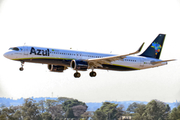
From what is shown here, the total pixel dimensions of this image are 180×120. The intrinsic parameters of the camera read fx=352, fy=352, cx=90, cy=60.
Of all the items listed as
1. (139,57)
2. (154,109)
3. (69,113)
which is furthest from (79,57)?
(69,113)

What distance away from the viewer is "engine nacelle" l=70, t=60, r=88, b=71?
5297 centimetres

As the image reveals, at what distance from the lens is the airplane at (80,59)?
167 ft

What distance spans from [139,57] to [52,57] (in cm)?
1614

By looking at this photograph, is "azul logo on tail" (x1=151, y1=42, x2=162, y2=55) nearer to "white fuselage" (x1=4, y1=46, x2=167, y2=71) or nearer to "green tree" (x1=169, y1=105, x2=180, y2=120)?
"white fuselage" (x1=4, y1=46, x2=167, y2=71)

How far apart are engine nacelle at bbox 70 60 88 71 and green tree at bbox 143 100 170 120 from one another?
20.5 m

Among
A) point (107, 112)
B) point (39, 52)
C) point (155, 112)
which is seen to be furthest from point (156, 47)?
point (39, 52)

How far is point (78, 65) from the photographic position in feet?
174

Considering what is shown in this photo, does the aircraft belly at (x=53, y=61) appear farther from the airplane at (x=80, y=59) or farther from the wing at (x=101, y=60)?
the wing at (x=101, y=60)

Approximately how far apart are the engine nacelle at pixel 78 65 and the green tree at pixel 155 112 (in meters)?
20.5

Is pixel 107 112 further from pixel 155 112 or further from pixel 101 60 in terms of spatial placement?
pixel 101 60

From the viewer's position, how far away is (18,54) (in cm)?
5053

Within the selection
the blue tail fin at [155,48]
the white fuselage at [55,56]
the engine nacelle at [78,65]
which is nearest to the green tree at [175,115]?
the blue tail fin at [155,48]

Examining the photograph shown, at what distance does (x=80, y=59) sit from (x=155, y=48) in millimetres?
16416

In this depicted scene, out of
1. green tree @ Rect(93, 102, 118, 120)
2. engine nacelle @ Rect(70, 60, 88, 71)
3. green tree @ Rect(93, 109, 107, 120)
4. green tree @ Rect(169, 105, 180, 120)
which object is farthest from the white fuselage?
green tree @ Rect(93, 102, 118, 120)
